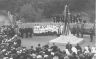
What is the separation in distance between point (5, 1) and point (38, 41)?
41.6ft

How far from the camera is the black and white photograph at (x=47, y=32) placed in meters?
15.1

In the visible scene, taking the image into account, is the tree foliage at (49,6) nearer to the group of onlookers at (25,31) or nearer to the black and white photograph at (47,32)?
the black and white photograph at (47,32)

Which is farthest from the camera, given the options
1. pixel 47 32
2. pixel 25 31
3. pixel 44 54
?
pixel 47 32

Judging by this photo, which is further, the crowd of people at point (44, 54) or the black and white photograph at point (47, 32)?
the black and white photograph at point (47, 32)

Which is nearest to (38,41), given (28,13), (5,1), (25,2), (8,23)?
(8,23)

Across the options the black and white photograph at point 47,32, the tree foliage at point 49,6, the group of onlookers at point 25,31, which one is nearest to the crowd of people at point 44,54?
the black and white photograph at point 47,32

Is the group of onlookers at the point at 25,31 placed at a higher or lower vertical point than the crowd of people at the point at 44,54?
lower

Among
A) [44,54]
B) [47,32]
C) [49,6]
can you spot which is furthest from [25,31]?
[49,6]

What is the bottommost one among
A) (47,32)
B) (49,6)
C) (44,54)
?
(47,32)

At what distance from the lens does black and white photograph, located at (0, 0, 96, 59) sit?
15057mm

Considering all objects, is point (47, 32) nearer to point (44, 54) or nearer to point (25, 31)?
point (25, 31)

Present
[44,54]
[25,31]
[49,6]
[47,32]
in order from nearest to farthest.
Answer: [44,54]
[25,31]
[47,32]
[49,6]

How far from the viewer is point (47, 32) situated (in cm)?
2591

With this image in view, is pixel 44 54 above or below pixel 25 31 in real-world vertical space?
above
